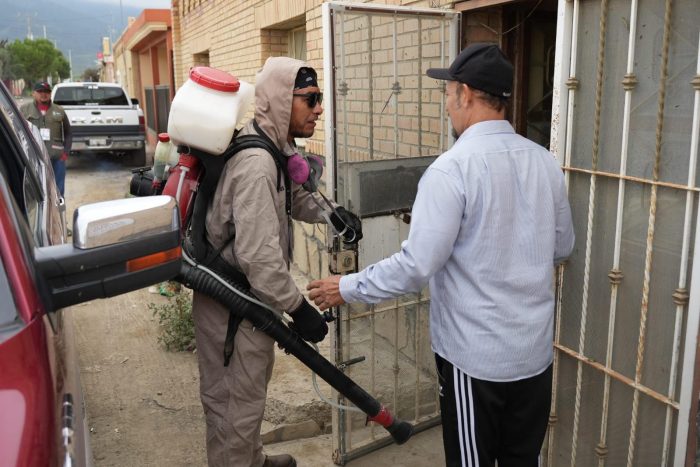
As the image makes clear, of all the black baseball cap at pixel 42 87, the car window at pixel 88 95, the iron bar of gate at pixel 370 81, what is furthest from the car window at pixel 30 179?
the car window at pixel 88 95

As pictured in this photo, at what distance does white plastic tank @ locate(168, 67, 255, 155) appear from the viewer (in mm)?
2379

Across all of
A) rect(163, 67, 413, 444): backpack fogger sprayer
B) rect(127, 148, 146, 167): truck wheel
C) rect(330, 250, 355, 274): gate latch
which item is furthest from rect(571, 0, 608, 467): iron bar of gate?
rect(127, 148, 146, 167): truck wheel

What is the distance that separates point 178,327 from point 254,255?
8.15ft

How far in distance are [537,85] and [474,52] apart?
6.35 ft

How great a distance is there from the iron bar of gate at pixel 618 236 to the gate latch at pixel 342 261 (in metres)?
1.10

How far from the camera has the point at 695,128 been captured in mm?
1999

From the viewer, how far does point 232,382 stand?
105 inches

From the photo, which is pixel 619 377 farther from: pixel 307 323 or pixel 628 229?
pixel 307 323

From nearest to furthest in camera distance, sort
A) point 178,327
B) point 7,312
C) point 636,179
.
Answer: point 7,312, point 636,179, point 178,327

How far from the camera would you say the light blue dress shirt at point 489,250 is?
1969mm

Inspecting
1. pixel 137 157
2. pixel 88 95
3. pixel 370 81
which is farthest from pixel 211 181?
pixel 137 157

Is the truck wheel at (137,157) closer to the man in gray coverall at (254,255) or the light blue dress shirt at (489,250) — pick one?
the man in gray coverall at (254,255)

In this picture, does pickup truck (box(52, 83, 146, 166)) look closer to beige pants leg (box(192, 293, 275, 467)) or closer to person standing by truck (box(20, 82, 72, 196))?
person standing by truck (box(20, 82, 72, 196))

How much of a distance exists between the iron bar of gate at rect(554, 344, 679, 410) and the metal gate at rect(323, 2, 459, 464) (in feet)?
3.04
